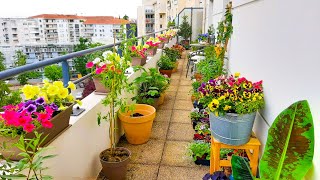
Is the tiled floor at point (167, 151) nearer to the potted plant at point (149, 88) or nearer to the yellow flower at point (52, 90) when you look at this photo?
the potted plant at point (149, 88)

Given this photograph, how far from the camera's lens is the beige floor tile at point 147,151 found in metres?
2.78

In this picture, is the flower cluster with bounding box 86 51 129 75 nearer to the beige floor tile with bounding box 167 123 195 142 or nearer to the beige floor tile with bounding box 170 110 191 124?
the beige floor tile with bounding box 167 123 195 142

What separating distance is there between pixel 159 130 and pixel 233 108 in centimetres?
187

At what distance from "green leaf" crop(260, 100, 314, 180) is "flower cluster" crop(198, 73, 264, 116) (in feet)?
1.64

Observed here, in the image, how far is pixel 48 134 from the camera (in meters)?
1.48

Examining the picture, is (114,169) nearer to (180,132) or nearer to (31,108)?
(31,108)

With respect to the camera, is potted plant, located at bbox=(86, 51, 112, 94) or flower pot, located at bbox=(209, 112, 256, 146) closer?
flower pot, located at bbox=(209, 112, 256, 146)

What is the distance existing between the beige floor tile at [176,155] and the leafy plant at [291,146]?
58.3 inches

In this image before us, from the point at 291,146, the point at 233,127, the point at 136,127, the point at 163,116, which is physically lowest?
the point at 163,116

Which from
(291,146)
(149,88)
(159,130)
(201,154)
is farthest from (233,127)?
(149,88)

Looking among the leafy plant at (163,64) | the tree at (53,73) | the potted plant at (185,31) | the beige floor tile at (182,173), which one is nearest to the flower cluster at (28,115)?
the tree at (53,73)

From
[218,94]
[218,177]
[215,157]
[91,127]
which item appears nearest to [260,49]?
[218,94]

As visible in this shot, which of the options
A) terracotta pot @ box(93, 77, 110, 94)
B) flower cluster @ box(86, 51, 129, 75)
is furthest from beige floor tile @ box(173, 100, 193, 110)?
flower cluster @ box(86, 51, 129, 75)

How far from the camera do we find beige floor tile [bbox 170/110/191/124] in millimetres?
3859
